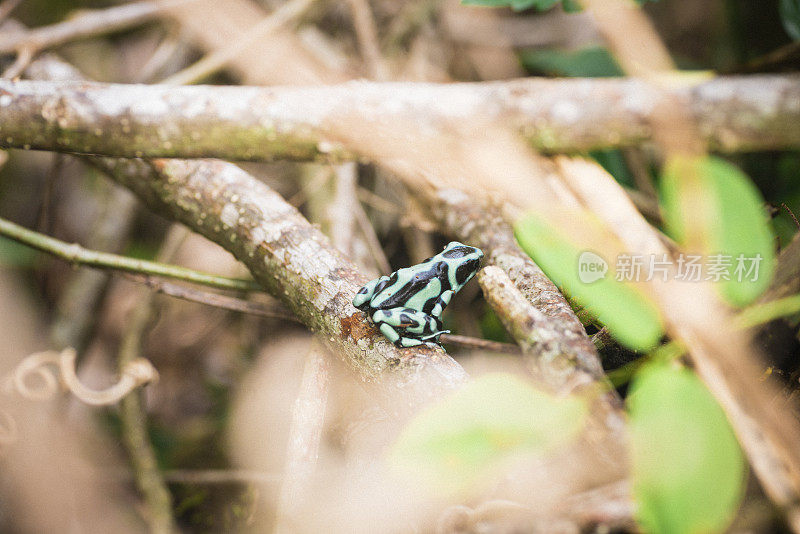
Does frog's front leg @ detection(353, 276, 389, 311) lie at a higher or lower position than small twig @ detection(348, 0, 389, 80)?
lower

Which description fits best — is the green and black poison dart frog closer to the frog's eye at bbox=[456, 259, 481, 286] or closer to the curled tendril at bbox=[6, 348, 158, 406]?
the frog's eye at bbox=[456, 259, 481, 286]

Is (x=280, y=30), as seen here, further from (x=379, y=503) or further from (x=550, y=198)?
(x=379, y=503)

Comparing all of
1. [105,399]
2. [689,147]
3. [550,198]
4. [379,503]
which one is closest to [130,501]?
[105,399]

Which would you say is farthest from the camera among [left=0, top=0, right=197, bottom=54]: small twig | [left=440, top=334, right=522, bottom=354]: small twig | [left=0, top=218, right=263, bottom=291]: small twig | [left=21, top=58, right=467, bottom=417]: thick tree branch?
[left=0, top=0, right=197, bottom=54]: small twig

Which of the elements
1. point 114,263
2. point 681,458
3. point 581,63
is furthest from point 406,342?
point 581,63

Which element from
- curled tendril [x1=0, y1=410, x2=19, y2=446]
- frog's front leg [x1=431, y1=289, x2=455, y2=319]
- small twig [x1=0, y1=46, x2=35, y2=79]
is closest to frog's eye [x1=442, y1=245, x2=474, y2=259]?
frog's front leg [x1=431, y1=289, x2=455, y2=319]

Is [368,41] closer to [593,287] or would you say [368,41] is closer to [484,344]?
[484,344]

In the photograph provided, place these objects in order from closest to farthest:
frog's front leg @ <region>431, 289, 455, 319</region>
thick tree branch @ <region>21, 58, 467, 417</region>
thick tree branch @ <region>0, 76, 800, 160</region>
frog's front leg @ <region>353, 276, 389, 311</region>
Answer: thick tree branch @ <region>0, 76, 800, 160</region>
thick tree branch @ <region>21, 58, 467, 417</region>
frog's front leg @ <region>353, 276, 389, 311</region>
frog's front leg @ <region>431, 289, 455, 319</region>
